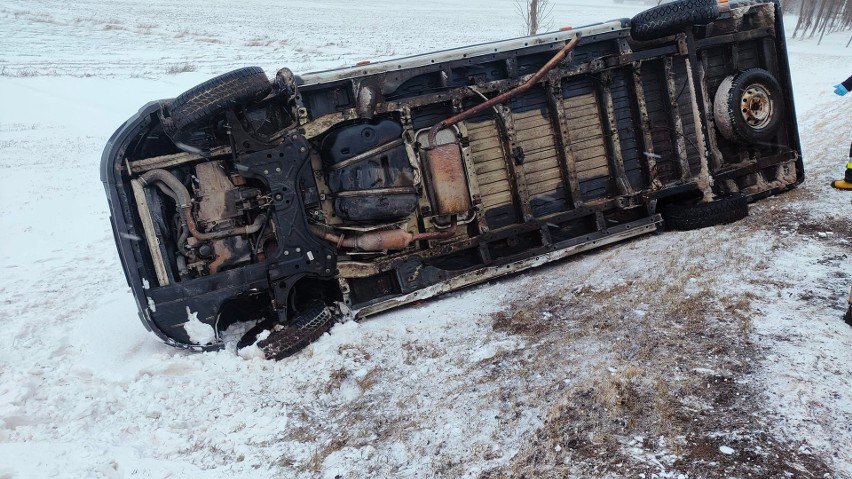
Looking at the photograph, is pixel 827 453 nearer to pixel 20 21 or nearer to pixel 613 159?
pixel 613 159

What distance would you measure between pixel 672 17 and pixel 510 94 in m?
1.72

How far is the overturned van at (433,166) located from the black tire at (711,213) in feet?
0.06

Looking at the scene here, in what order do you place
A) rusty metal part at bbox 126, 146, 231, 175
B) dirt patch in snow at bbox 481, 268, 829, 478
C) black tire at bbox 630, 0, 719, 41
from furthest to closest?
black tire at bbox 630, 0, 719, 41 → rusty metal part at bbox 126, 146, 231, 175 → dirt patch in snow at bbox 481, 268, 829, 478

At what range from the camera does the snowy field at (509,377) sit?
105 inches

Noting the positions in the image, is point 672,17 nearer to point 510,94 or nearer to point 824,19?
point 510,94

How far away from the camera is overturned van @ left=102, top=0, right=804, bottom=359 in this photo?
13.9 feet

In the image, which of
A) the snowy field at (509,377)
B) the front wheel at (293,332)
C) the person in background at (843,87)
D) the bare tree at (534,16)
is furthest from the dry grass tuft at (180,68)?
the person in background at (843,87)

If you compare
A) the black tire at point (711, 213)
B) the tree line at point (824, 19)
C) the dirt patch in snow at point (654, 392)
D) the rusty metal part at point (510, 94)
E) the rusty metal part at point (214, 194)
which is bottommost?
the dirt patch in snow at point (654, 392)

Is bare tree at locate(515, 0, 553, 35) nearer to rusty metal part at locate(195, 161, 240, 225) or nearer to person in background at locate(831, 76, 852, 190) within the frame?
person in background at locate(831, 76, 852, 190)

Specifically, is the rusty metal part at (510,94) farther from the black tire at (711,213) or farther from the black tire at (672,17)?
the black tire at (711,213)

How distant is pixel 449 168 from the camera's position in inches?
187

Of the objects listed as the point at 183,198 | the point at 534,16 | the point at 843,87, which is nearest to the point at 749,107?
the point at 843,87

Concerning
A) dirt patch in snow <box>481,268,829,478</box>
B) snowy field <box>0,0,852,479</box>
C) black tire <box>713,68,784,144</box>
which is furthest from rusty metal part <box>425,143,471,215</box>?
black tire <box>713,68,784,144</box>

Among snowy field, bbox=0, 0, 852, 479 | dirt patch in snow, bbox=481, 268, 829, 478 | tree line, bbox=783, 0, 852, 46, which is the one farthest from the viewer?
tree line, bbox=783, 0, 852, 46
